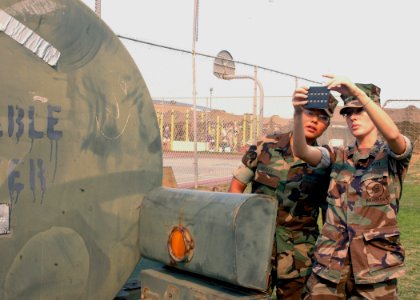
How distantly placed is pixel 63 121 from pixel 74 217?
0.34 m

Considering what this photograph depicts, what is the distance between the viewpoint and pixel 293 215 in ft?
11.9

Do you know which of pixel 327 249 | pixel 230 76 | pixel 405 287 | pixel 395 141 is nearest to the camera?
pixel 395 141

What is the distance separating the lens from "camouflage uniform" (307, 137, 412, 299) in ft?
9.78

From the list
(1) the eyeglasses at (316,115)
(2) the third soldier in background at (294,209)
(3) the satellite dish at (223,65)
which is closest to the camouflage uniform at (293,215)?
(2) the third soldier in background at (294,209)

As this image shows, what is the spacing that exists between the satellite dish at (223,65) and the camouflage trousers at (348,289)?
7550 millimetres

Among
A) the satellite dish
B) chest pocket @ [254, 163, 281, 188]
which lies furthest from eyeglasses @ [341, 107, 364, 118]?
the satellite dish

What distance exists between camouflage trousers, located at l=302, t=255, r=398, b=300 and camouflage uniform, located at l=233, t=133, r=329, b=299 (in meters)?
0.40

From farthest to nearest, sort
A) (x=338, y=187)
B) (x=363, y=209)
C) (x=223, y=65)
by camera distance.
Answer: (x=223, y=65) → (x=338, y=187) → (x=363, y=209)

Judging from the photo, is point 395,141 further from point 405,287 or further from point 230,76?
point 230,76

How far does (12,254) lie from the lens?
1937 millimetres

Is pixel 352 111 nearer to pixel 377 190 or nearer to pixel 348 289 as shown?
pixel 377 190

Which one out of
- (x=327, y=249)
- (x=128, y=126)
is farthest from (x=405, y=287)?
(x=128, y=126)

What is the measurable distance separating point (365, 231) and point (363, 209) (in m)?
0.11

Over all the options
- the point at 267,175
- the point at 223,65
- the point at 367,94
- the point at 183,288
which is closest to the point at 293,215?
the point at 267,175
